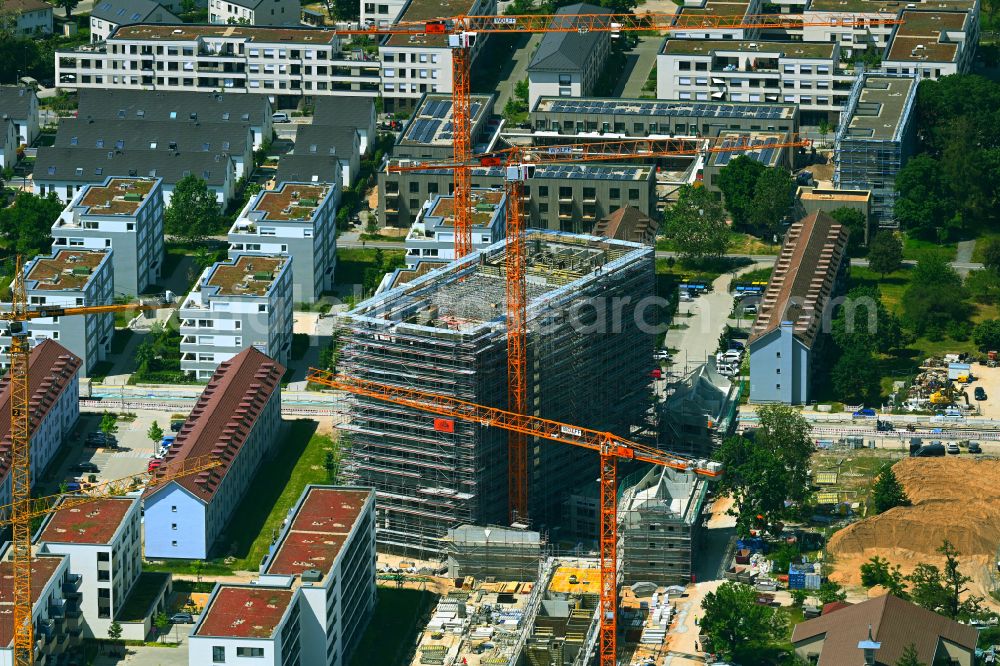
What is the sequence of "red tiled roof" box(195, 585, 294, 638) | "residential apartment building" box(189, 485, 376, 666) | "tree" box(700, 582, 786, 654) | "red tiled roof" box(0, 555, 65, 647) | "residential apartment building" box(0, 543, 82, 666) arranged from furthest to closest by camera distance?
"tree" box(700, 582, 786, 654) < "residential apartment building" box(0, 543, 82, 666) < "red tiled roof" box(0, 555, 65, 647) < "red tiled roof" box(195, 585, 294, 638) < "residential apartment building" box(189, 485, 376, 666)

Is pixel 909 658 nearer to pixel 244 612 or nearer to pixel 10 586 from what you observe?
pixel 244 612

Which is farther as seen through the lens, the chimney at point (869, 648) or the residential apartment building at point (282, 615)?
the residential apartment building at point (282, 615)

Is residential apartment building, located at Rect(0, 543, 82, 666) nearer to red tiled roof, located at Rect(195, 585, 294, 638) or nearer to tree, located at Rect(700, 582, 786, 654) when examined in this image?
red tiled roof, located at Rect(195, 585, 294, 638)

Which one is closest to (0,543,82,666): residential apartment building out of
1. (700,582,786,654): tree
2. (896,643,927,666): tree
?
(700,582,786,654): tree

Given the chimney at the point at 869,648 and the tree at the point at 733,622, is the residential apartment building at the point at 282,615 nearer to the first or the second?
the tree at the point at 733,622

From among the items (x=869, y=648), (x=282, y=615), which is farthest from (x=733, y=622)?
(x=282, y=615)

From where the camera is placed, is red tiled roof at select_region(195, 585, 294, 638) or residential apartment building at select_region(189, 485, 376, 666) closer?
residential apartment building at select_region(189, 485, 376, 666)

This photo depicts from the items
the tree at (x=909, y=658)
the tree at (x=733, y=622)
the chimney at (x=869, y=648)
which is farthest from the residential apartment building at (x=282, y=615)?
the tree at (x=909, y=658)
